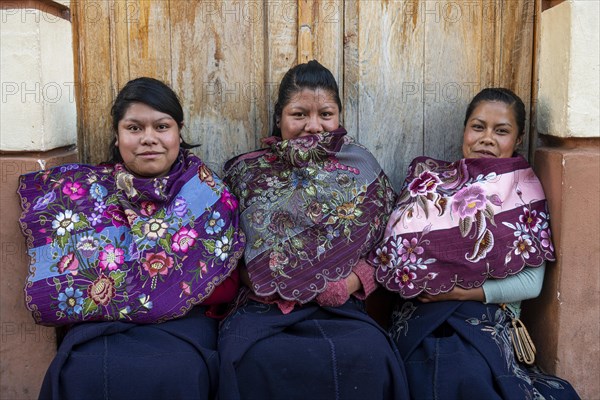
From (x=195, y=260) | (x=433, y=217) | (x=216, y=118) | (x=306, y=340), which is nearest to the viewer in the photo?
(x=306, y=340)

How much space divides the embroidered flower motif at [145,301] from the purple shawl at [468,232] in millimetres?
901

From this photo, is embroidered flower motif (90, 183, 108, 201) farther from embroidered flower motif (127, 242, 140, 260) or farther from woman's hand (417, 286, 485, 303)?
woman's hand (417, 286, 485, 303)

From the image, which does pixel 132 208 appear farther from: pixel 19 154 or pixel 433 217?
pixel 433 217

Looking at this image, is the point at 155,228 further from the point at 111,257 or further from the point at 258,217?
the point at 258,217

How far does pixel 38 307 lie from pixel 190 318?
1.81ft

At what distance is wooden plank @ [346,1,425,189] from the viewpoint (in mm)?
3145

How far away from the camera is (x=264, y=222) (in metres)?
2.72

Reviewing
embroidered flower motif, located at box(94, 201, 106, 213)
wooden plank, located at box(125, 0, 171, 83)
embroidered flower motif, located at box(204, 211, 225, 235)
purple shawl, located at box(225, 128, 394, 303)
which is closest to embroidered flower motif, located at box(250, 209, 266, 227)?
purple shawl, located at box(225, 128, 394, 303)

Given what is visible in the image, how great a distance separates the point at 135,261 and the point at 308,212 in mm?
686

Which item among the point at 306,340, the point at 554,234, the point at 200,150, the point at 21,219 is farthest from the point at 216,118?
the point at 554,234

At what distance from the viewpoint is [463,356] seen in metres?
2.48

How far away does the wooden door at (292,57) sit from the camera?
3.11 meters

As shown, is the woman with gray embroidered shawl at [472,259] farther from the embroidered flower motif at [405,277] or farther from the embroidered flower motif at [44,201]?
the embroidered flower motif at [44,201]

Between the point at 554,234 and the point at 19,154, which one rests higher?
the point at 19,154
